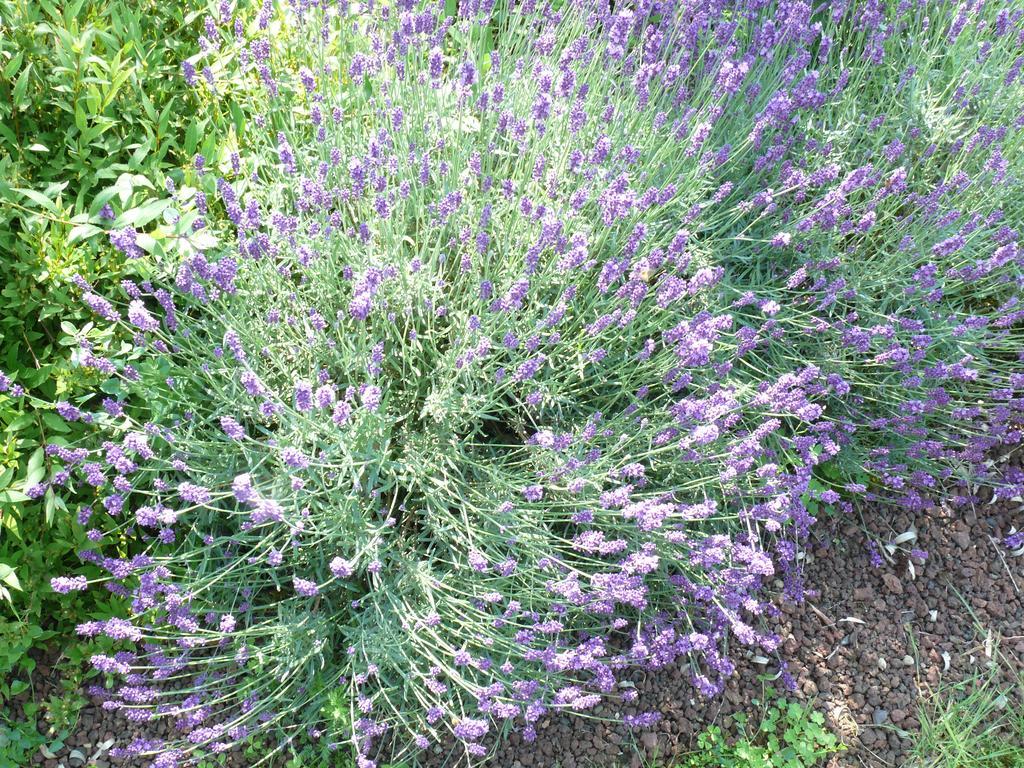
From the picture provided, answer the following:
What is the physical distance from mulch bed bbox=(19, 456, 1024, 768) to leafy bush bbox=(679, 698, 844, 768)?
0.05 m

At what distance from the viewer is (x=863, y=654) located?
3002mm

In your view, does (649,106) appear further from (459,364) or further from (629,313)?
(459,364)

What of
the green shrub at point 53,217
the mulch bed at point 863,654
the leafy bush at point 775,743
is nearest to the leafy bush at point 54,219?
the green shrub at point 53,217

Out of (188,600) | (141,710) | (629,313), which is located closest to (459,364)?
(629,313)

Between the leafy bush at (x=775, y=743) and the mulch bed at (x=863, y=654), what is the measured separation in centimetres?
5

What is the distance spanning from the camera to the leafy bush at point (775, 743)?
8.87 ft

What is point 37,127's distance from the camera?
8.61ft

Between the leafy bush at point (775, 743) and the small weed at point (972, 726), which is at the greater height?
the small weed at point (972, 726)

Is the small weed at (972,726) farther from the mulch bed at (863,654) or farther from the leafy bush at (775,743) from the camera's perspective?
the leafy bush at (775,743)

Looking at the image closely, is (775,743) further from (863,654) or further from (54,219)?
(54,219)

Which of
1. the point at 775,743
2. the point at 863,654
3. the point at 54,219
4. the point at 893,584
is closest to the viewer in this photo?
the point at 54,219

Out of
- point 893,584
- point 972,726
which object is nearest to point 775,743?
point 972,726

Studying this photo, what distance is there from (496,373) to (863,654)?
5.51 feet

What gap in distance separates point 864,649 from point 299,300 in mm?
2236
